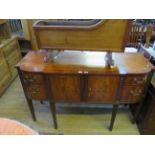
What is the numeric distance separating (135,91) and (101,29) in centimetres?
71

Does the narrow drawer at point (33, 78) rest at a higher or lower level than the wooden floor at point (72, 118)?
higher

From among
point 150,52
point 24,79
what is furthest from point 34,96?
point 150,52

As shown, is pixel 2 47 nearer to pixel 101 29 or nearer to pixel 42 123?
pixel 42 123

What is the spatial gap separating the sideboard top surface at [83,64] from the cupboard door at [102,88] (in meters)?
0.07

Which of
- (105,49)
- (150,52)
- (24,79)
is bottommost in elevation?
(24,79)

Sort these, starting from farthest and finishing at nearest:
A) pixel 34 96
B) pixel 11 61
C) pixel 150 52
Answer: pixel 11 61
pixel 150 52
pixel 34 96

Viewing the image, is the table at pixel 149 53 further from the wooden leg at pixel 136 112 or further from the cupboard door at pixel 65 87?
the cupboard door at pixel 65 87

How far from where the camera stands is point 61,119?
191cm

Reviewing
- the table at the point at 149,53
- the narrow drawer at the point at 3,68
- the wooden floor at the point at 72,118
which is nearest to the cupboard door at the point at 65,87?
the wooden floor at the point at 72,118

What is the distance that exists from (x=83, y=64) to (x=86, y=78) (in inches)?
6.4

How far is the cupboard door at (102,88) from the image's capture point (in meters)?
1.36

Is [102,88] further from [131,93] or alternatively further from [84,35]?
[84,35]

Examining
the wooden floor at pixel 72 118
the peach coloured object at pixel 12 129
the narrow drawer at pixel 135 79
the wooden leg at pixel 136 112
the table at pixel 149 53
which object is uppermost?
the peach coloured object at pixel 12 129
